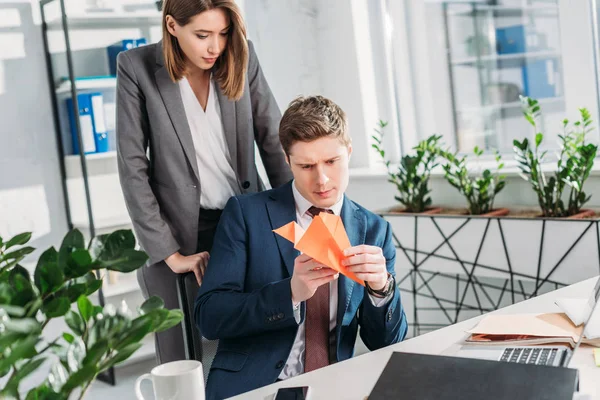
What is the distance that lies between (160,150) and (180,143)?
57 mm

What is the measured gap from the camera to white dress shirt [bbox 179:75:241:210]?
196cm

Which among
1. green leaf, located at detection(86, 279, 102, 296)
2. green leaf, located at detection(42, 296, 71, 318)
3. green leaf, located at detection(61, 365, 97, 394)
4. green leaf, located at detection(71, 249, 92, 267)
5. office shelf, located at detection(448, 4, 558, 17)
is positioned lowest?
green leaf, located at detection(61, 365, 97, 394)

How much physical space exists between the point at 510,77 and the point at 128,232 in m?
2.79

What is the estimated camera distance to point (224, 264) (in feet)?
5.32

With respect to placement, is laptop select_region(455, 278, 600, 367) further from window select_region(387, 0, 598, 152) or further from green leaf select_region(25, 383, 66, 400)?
window select_region(387, 0, 598, 152)

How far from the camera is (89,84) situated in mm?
3293

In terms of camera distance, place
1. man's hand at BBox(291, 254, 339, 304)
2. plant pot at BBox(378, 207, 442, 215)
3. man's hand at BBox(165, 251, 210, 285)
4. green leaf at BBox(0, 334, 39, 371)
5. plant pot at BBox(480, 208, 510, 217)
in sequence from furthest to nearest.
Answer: plant pot at BBox(378, 207, 442, 215), plant pot at BBox(480, 208, 510, 217), man's hand at BBox(165, 251, 210, 285), man's hand at BBox(291, 254, 339, 304), green leaf at BBox(0, 334, 39, 371)

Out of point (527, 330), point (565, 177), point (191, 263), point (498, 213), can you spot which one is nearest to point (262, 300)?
point (191, 263)

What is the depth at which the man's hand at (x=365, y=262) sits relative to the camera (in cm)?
132

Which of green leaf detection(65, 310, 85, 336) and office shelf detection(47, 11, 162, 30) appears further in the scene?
office shelf detection(47, 11, 162, 30)

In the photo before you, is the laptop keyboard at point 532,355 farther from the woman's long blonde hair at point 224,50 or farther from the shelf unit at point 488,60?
the shelf unit at point 488,60

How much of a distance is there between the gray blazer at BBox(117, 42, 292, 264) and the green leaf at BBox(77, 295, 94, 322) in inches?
44.9

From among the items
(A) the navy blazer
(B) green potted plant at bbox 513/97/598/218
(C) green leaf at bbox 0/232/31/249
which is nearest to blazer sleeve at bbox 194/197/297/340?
(A) the navy blazer

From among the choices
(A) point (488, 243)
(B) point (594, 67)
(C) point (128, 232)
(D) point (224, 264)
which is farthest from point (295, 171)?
(B) point (594, 67)
